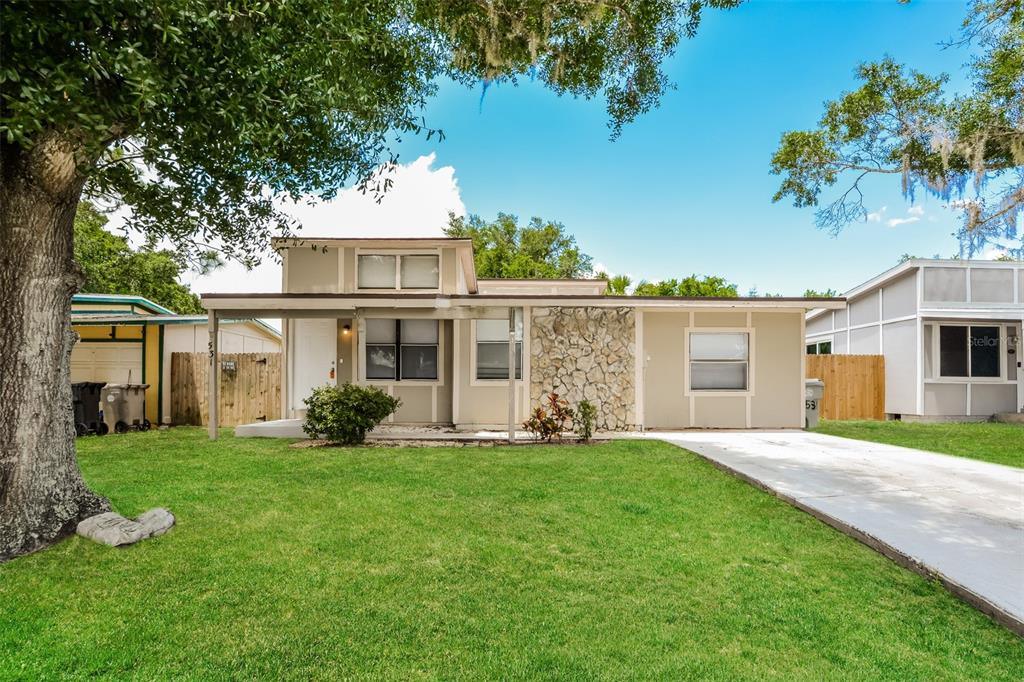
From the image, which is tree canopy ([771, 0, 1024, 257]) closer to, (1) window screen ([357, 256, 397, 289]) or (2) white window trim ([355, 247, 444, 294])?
(2) white window trim ([355, 247, 444, 294])

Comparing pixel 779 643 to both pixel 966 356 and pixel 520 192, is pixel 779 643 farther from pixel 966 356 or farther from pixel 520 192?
pixel 520 192

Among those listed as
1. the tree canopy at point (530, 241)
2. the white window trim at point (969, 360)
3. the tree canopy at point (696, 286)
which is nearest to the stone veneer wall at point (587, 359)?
the white window trim at point (969, 360)

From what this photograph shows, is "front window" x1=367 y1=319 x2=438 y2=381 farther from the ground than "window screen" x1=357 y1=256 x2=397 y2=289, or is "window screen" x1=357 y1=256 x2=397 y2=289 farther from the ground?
"window screen" x1=357 y1=256 x2=397 y2=289

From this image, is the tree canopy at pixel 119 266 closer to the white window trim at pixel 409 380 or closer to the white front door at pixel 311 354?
the white front door at pixel 311 354

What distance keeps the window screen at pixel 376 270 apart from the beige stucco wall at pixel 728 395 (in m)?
5.66

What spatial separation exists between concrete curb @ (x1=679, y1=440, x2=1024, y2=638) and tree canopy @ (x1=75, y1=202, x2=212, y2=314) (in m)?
21.1

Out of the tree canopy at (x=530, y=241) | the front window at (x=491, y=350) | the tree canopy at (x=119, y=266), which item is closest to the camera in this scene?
the front window at (x=491, y=350)

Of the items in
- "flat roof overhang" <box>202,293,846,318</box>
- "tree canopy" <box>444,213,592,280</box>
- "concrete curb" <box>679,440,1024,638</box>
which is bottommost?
"concrete curb" <box>679,440,1024,638</box>

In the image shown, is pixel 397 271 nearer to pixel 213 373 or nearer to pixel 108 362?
pixel 213 373

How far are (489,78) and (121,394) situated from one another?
33.1 ft

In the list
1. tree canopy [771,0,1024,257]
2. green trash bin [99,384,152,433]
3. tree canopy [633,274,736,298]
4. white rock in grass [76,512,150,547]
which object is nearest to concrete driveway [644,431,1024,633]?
tree canopy [771,0,1024,257]

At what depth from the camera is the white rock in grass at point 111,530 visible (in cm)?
391

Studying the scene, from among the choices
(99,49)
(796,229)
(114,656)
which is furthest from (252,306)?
(796,229)

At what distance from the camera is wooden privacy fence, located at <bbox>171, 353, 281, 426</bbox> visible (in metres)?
12.0
